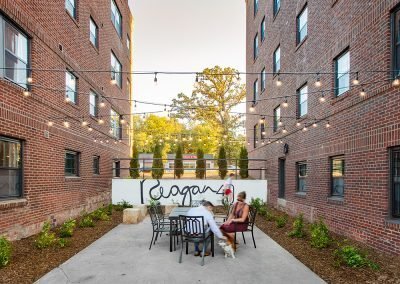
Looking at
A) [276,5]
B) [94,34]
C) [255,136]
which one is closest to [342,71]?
[276,5]

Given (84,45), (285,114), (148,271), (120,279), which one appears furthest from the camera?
(285,114)

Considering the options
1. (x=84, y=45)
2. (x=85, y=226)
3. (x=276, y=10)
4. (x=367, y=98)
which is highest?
(x=276, y=10)

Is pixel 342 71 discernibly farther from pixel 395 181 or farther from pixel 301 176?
pixel 301 176

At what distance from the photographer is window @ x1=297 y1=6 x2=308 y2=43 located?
42.0ft

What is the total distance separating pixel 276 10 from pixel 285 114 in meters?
5.90

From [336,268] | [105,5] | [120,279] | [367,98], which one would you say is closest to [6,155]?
[120,279]

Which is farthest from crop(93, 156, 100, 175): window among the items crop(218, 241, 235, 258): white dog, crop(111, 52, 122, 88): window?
crop(218, 241, 235, 258): white dog

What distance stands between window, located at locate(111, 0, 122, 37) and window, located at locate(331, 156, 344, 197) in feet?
49.5

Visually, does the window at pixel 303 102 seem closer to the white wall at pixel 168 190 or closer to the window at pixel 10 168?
the white wall at pixel 168 190

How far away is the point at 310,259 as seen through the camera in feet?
22.1

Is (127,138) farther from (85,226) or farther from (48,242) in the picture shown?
(48,242)

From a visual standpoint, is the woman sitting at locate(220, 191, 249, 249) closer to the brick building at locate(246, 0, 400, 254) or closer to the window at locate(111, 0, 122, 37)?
the brick building at locate(246, 0, 400, 254)

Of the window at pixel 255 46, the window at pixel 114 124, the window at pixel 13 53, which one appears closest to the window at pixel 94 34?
the window at pixel 114 124

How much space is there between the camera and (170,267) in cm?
622
